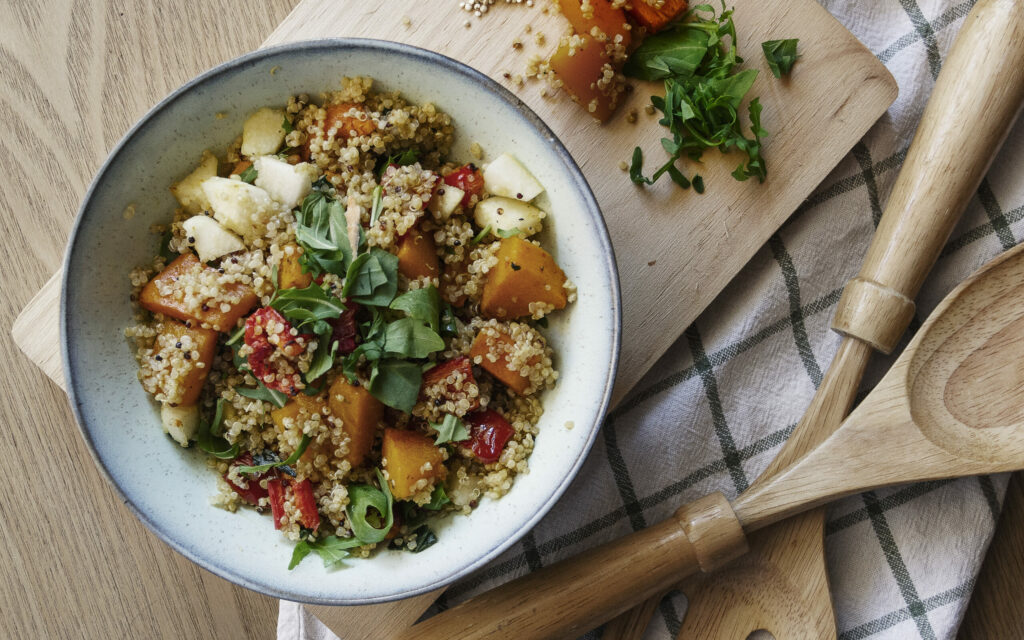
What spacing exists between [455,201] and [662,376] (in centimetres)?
64

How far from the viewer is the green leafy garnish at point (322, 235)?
1432 mm

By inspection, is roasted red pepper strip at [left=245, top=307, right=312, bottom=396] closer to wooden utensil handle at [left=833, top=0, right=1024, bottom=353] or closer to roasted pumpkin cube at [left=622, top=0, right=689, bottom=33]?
roasted pumpkin cube at [left=622, top=0, right=689, bottom=33]

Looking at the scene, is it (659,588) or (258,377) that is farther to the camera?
(659,588)

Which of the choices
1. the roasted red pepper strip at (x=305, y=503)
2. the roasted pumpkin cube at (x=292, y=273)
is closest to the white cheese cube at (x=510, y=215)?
the roasted pumpkin cube at (x=292, y=273)

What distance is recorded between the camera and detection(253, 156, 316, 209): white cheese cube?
57.8 inches

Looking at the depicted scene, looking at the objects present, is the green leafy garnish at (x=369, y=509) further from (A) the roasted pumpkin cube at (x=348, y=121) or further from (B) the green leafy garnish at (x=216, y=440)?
(A) the roasted pumpkin cube at (x=348, y=121)

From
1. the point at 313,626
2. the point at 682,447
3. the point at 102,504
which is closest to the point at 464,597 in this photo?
the point at 313,626

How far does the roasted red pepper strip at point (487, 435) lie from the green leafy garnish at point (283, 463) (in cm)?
31

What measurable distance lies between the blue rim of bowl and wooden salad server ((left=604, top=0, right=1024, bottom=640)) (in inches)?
20.9

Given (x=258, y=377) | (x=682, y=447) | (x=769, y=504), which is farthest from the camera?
(x=682, y=447)

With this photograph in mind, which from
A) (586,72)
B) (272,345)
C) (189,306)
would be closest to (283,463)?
(272,345)

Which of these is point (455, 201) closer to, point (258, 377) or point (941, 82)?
point (258, 377)

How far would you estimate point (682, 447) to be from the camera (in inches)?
69.5

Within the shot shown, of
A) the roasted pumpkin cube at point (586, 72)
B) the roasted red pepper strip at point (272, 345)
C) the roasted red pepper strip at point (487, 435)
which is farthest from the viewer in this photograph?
the roasted pumpkin cube at point (586, 72)
